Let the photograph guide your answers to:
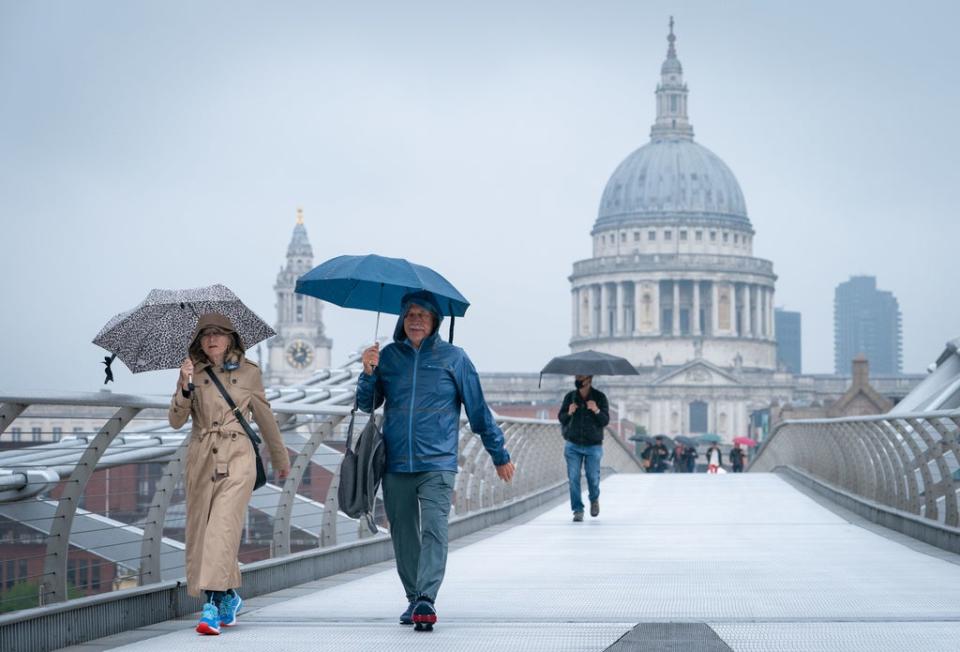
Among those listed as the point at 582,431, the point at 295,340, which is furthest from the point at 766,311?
the point at 582,431

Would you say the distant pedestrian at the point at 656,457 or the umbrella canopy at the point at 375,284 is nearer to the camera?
the umbrella canopy at the point at 375,284

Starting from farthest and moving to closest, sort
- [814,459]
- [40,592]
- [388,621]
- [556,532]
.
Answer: [814,459] < [556,532] < [388,621] < [40,592]

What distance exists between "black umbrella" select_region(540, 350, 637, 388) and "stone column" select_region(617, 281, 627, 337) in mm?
151443

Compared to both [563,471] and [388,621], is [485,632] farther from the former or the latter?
[563,471]

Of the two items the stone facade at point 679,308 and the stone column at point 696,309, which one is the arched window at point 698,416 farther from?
the stone column at point 696,309

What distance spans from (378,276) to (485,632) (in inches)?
74.1

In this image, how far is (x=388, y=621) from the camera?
9.74 m

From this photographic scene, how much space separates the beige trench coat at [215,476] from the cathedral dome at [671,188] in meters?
169

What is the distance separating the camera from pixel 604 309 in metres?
175

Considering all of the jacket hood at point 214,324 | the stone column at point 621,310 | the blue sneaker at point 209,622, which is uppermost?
the stone column at point 621,310

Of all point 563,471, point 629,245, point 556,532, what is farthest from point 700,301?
point 556,532

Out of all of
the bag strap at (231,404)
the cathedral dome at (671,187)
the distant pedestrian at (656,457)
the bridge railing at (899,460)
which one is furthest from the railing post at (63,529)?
the cathedral dome at (671,187)

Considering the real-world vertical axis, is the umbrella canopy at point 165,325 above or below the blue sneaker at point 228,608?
above

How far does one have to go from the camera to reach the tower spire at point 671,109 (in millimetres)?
189750
